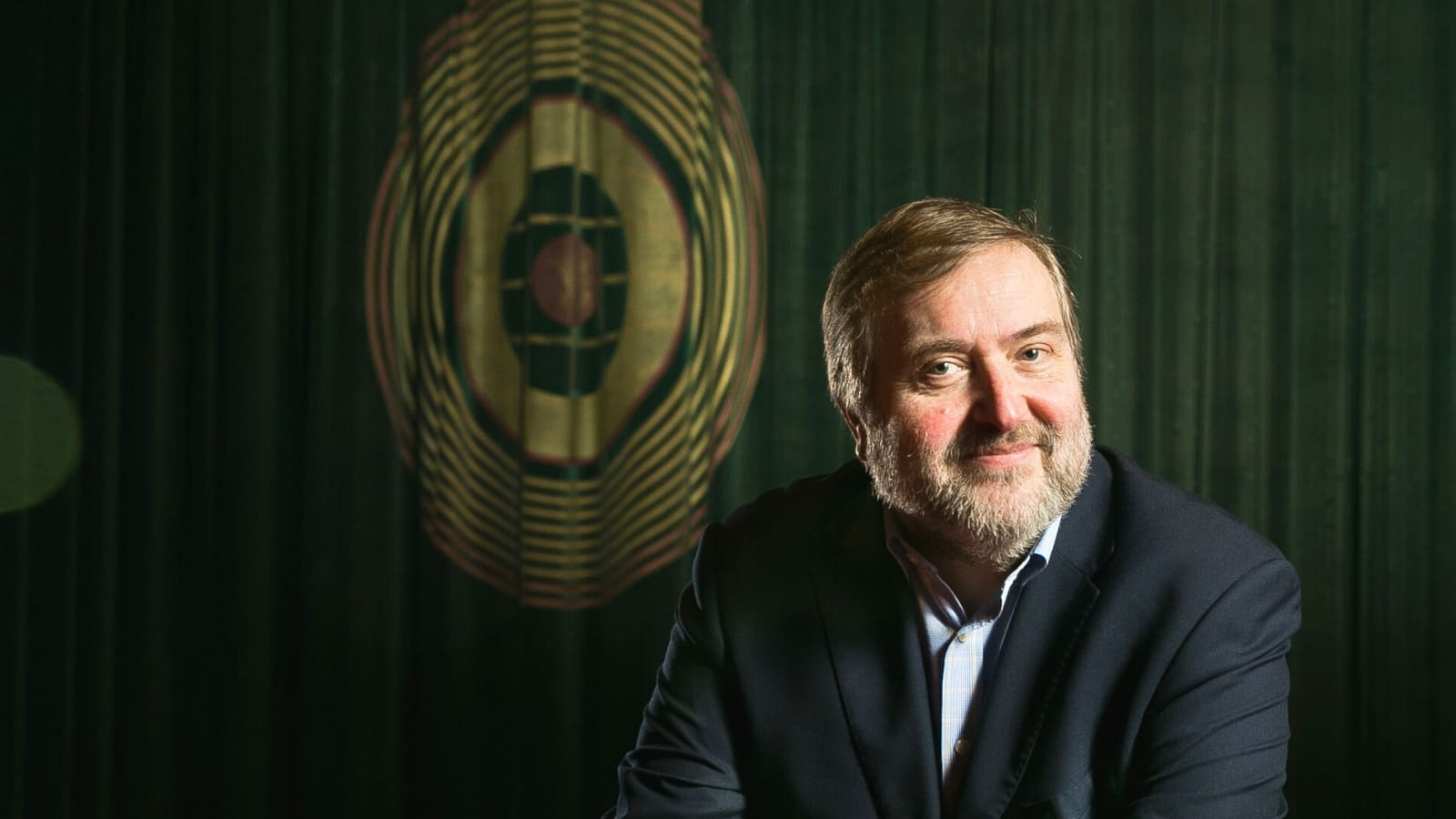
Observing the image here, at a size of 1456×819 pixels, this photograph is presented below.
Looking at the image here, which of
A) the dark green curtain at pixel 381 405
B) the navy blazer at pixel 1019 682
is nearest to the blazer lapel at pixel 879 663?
the navy blazer at pixel 1019 682

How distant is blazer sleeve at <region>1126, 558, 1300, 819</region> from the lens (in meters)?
1.16

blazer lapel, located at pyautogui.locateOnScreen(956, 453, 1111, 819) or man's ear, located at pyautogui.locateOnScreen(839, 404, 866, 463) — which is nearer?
blazer lapel, located at pyautogui.locateOnScreen(956, 453, 1111, 819)

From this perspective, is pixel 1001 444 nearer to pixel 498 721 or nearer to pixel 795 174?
pixel 795 174

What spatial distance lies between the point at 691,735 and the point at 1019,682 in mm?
406

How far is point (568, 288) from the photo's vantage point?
11.3 feet

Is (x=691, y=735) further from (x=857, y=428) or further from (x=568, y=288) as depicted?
(x=568, y=288)

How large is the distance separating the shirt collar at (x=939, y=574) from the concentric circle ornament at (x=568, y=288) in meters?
2.03

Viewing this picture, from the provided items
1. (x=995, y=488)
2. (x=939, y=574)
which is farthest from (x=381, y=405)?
(x=995, y=488)

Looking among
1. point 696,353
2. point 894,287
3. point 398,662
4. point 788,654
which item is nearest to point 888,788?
point 788,654

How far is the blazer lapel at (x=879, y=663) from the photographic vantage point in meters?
1.25

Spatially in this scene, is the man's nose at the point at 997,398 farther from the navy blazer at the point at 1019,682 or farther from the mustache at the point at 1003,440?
the navy blazer at the point at 1019,682

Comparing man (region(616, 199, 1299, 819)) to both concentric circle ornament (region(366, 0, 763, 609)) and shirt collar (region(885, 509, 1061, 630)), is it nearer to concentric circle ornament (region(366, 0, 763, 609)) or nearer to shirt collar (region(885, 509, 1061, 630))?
shirt collar (region(885, 509, 1061, 630))

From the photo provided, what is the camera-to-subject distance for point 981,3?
11.2 ft

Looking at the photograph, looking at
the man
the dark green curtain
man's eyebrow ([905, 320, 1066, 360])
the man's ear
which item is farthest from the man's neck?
the dark green curtain
